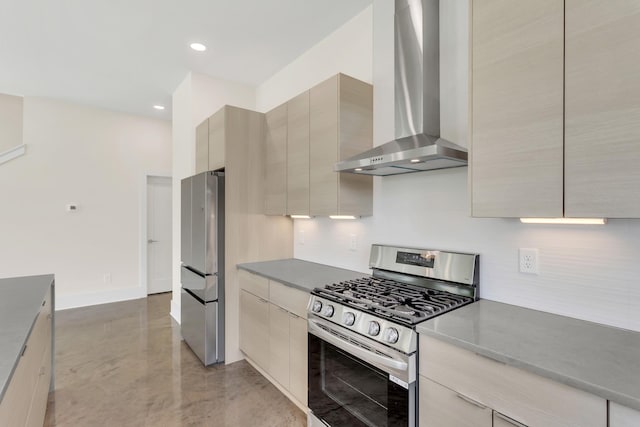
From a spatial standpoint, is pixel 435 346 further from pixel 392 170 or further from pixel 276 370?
pixel 276 370

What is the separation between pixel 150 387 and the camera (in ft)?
8.12

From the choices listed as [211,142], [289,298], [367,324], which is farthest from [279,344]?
[211,142]

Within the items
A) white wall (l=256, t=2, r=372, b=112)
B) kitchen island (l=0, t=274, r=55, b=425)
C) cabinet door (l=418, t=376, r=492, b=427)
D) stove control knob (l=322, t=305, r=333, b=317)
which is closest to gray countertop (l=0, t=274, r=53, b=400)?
kitchen island (l=0, t=274, r=55, b=425)

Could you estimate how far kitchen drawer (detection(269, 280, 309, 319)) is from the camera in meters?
2.04

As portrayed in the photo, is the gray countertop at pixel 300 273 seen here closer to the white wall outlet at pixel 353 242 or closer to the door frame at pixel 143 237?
the white wall outlet at pixel 353 242

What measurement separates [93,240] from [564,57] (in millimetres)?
5795

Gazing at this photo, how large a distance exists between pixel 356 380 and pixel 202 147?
2.75 m

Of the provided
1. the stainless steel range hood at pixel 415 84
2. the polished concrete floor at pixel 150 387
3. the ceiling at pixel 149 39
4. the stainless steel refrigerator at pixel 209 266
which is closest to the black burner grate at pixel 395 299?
the stainless steel range hood at pixel 415 84

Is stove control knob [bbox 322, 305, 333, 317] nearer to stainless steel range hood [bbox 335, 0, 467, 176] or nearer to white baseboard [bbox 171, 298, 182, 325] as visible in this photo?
stainless steel range hood [bbox 335, 0, 467, 176]

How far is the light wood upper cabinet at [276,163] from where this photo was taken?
276cm

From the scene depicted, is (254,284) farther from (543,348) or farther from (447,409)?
(543,348)

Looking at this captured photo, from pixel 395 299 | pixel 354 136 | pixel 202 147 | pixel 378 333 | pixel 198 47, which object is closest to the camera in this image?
pixel 378 333

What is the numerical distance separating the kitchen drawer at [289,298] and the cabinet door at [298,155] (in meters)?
0.63

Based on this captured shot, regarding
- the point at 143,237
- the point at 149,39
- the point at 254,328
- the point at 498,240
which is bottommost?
the point at 254,328
